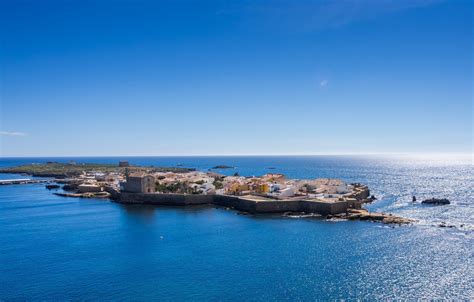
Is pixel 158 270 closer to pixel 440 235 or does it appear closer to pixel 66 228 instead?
pixel 66 228

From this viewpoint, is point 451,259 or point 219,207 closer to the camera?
point 451,259

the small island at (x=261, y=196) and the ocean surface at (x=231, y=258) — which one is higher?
the small island at (x=261, y=196)

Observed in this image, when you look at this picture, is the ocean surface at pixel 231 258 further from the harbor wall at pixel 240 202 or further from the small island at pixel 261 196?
the small island at pixel 261 196

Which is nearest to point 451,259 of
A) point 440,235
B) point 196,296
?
point 440,235

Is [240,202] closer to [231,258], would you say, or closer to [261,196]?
[261,196]

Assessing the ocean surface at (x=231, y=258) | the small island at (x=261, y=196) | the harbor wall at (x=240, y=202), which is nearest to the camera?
the ocean surface at (x=231, y=258)

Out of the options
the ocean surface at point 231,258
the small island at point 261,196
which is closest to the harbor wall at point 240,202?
the small island at point 261,196

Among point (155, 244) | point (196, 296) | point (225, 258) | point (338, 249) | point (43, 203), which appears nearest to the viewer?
point (196, 296)

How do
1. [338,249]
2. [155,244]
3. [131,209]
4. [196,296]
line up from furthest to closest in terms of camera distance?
1. [131,209]
2. [155,244]
3. [338,249]
4. [196,296]
